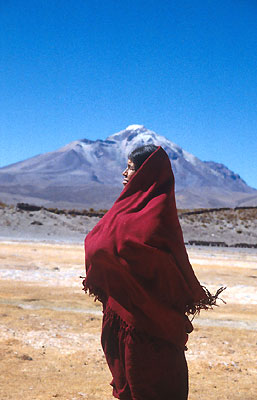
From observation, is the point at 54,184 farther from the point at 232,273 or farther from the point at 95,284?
the point at 95,284

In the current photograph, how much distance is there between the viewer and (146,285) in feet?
10.00

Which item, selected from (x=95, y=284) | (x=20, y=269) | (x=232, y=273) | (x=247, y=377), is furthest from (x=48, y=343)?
(x=232, y=273)

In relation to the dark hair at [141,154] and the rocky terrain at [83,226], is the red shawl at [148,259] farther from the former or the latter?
the rocky terrain at [83,226]

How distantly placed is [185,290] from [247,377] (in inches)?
120

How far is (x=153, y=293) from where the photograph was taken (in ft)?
9.99

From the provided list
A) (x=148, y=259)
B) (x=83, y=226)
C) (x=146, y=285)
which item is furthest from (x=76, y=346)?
(x=83, y=226)

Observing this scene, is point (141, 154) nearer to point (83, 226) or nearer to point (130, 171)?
point (130, 171)

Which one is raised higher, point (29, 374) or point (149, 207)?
point (149, 207)

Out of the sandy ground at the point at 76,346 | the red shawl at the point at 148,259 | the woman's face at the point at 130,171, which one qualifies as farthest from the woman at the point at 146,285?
the sandy ground at the point at 76,346

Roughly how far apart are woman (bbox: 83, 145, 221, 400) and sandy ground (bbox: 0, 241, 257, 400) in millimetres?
1892

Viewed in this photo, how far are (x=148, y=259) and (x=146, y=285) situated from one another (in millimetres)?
177

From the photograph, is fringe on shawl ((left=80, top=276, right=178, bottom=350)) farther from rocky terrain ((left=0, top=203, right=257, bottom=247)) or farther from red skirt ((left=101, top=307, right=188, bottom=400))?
rocky terrain ((left=0, top=203, right=257, bottom=247))

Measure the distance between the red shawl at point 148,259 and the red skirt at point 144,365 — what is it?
0.06 metres

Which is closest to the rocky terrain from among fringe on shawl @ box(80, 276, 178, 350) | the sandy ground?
the sandy ground
